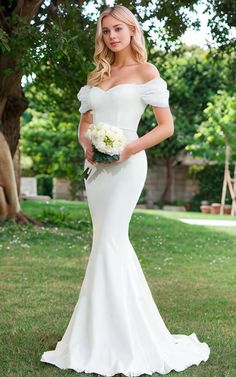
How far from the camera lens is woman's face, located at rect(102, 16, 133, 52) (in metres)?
4.70

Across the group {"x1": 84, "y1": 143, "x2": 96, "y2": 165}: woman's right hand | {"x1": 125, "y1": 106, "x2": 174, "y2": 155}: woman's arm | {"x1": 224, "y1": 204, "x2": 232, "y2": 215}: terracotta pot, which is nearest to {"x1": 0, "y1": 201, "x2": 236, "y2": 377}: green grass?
{"x1": 84, "y1": 143, "x2": 96, "y2": 165}: woman's right hand

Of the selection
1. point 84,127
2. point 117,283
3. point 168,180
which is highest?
point 84,127

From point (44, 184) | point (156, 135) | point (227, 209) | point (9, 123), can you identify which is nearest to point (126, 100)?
point (156, 135)

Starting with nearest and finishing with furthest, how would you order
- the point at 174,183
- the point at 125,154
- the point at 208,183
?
the point at 125,154 → the point at 208,183 → the point at 174,183

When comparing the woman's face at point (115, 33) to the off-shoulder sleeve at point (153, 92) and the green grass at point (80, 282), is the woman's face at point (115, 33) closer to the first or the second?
the off-shoulder sleeve at point (153, 92)

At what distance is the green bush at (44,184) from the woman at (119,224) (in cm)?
2605

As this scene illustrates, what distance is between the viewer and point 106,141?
14.9 ft

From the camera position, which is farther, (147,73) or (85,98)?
(85,98)

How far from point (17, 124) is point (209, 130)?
11.7 m

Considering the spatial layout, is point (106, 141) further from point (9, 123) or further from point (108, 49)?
point (9, 123)

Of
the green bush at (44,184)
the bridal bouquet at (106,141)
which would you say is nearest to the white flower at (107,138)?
the bridal bouquet at (106,141)

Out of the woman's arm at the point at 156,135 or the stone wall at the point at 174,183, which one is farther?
the stone wall at the point at 174,183

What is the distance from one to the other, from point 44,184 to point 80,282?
2264 cm

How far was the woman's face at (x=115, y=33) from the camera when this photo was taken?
15.4 feet
